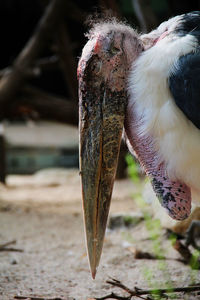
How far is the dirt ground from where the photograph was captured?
2199mm

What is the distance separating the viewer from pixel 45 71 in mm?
9016

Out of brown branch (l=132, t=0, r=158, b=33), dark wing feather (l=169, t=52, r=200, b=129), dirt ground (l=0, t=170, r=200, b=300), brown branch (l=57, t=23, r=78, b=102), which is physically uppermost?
dark wing feather (l=169, t=52, r=200, b=129)

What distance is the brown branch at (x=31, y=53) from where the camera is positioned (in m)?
5.09

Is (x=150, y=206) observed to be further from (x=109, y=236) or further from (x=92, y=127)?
(x=92, y=127)

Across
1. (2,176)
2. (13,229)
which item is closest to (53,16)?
(2,176)

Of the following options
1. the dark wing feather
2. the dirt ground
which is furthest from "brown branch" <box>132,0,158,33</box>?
the dark wing feather

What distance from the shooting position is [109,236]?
3215 mm

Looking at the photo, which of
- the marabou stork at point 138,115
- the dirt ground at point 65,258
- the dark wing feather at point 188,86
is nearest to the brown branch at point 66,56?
the dirt ground at point 65,258

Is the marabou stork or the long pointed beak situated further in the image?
the long pointed beak

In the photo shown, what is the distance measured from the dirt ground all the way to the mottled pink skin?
30 centimetres

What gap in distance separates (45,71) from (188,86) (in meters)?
7.55

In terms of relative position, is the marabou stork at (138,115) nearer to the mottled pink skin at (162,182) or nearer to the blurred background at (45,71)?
the mottled pink skin at (162,182)

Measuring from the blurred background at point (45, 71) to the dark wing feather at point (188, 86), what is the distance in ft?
4.19

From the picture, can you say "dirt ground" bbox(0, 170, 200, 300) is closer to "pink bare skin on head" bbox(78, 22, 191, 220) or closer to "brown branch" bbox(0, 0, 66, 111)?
"pink bare skin on head" bbox(78, 22, 191, 220)
